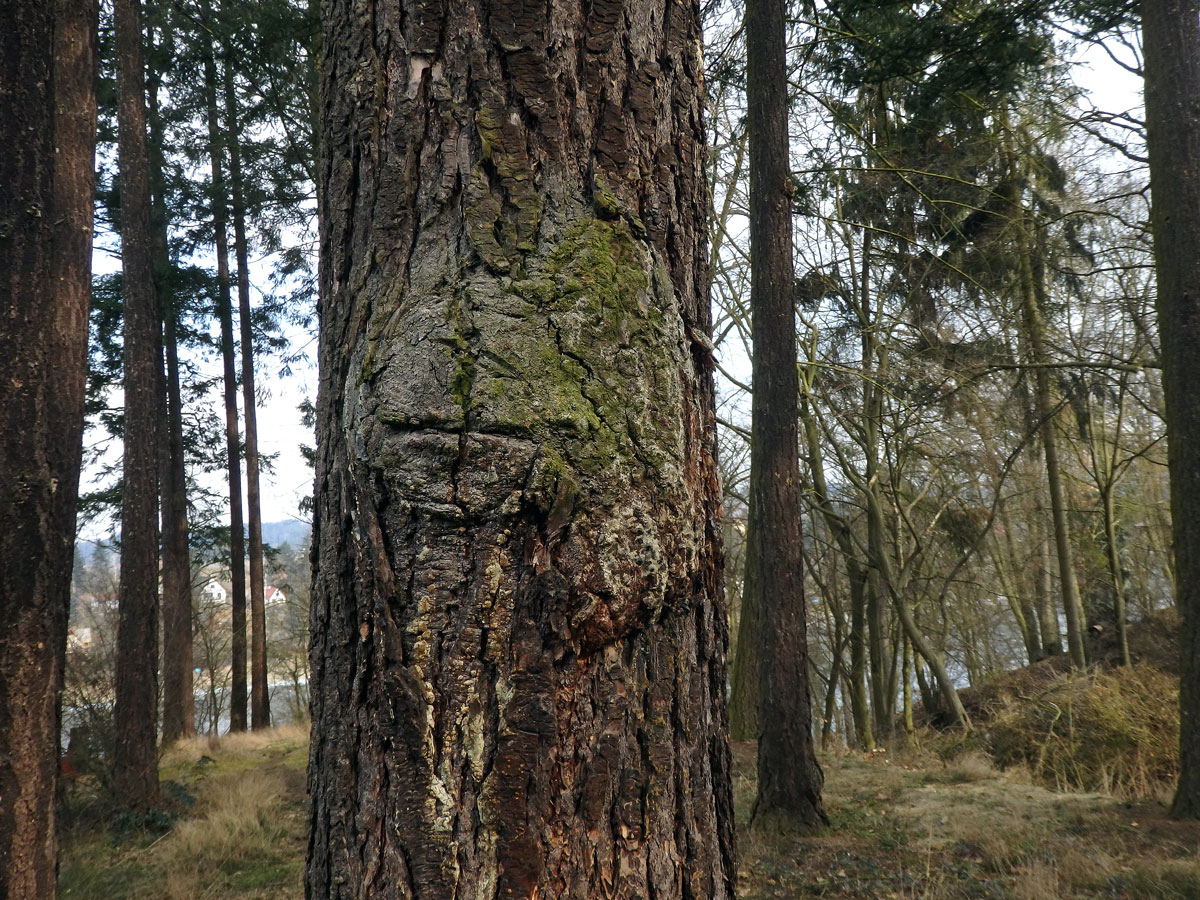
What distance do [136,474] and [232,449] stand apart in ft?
22.9

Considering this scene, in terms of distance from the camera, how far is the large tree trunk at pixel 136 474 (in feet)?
27.1

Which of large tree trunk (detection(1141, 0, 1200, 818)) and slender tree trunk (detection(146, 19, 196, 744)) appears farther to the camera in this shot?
slender tree trunk (detection(146, 19, 196, 744))

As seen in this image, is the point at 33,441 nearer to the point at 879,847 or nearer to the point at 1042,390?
the point at 879,847

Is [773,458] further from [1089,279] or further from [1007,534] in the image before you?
[1007,534]

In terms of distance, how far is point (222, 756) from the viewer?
11.9 meters

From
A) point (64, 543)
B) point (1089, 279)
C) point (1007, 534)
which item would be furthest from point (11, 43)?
point (1007, 534)

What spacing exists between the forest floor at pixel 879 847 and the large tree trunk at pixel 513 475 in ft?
13.4

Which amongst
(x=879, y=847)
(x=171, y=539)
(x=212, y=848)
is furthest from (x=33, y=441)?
(x=171, y=539)

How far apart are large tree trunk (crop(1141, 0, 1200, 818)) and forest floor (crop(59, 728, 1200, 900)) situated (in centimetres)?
94

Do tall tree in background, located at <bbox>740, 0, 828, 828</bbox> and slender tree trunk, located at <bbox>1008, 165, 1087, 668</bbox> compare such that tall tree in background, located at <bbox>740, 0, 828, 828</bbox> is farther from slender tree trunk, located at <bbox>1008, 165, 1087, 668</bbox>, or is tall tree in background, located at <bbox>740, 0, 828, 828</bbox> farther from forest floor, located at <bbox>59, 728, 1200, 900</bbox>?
slender tree trunk, located at <bbox>1008, 165, 1087, 668</bbox>

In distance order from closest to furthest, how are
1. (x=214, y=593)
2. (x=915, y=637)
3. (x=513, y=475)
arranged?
(x=513, y=475) → (x=915, y=637) → (x=214, y=593)

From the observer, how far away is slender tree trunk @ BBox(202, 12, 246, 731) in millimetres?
14680

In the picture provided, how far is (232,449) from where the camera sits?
15219 mm

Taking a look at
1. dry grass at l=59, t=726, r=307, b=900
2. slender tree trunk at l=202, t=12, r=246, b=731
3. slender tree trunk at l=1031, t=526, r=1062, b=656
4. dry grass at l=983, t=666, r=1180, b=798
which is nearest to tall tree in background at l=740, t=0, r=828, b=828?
dry grass at l=983, t=666, r=1180, b=798
